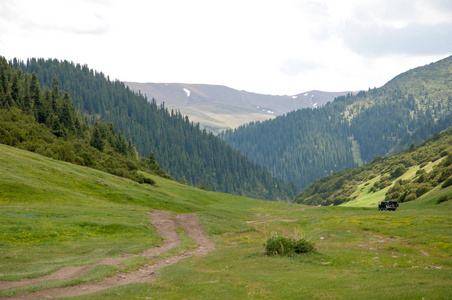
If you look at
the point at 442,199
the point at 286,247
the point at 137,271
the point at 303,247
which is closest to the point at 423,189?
the point at 442,199

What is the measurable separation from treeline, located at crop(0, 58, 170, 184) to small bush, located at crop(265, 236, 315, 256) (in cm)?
7147

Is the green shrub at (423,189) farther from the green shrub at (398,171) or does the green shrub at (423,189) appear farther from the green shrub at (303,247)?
the green shrub at (303,247)

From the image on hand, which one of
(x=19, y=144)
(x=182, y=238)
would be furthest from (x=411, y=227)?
(x=19, y=144)

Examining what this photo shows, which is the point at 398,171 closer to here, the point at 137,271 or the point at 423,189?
the point at 423,189

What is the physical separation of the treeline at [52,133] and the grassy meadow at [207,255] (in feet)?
74.7

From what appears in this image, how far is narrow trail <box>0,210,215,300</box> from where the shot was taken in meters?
19.4

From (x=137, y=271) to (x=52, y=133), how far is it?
9892 cm

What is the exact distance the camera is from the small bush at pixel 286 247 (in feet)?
103

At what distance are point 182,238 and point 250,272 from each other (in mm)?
21856

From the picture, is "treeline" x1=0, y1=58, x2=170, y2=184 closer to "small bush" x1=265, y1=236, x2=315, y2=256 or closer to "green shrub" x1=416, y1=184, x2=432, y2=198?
"small bush" x1=265, y1=236, x2=315, y2=256

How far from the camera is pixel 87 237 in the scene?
3794 cm

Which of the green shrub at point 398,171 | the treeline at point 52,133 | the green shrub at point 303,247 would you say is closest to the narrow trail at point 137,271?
the green shrub at point 303,247

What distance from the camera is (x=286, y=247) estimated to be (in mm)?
31672

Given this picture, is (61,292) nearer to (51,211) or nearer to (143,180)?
(51,211)
